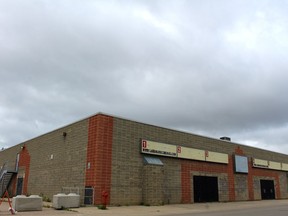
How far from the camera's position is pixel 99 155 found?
25203 millimetres

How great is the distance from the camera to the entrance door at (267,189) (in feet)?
140

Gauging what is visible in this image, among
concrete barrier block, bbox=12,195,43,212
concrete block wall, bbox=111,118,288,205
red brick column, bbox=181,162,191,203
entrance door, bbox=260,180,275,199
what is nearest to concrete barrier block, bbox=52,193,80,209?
concrete barrier block, bbox=12,195,43,212

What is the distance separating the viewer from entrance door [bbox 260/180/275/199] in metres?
42.8

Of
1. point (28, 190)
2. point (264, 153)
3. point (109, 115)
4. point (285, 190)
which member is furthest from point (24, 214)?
point (285, 190)

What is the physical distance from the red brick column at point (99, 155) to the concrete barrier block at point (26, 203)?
4663 millimetres

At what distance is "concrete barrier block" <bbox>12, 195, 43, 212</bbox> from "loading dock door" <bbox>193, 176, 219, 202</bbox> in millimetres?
16061

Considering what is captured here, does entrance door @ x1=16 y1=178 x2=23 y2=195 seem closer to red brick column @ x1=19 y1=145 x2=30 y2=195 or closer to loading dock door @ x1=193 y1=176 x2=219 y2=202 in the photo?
red brick column @ x1=19 y1=145 x2=30 y2=195

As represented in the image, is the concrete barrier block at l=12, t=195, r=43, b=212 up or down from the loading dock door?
down

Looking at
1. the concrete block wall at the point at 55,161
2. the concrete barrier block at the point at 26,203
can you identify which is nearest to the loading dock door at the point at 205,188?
the concrete block wall at the point at 55,161

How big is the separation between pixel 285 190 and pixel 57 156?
3333cm

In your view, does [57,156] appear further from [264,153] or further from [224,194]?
[264,153]

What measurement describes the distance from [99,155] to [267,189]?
2775 centimetres

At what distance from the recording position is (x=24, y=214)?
1866 cm

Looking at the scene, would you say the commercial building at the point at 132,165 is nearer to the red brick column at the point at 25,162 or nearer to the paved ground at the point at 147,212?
the red brick column at the point at 25,162
